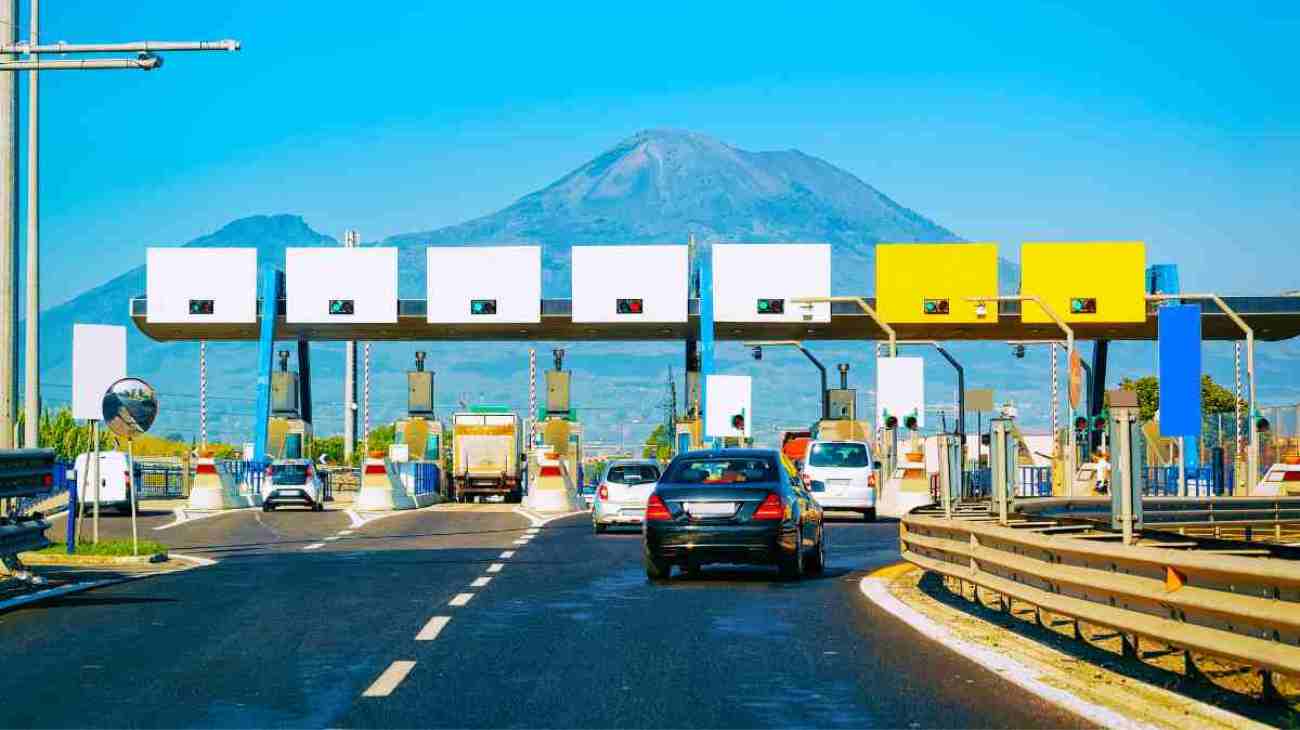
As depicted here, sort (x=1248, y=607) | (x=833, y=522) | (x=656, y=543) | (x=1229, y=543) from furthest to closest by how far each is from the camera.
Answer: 1. (x=833, y=522)
2. (x=656, y=543)
3. (x=1229, y=543)
4. (x=1248, y=607)

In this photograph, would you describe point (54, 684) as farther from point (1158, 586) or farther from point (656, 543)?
point (656, 543)

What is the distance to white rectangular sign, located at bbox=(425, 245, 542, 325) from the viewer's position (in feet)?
194

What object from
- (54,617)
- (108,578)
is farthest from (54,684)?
(108,578)

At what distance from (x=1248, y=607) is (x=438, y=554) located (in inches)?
679

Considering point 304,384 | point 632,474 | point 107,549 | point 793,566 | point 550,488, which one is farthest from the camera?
point 304,384

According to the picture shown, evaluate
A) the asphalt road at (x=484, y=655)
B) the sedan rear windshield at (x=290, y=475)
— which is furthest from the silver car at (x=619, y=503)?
the sedan rear windshield at (x=290, y=475)

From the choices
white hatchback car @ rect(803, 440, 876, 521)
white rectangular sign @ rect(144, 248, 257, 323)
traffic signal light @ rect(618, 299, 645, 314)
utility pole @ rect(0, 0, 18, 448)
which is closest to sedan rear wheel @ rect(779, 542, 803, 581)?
utility pole @ rect(0, 0, 18, 448)

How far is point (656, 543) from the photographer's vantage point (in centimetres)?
1953

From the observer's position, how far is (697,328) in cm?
6362

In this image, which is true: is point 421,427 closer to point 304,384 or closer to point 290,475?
point 304,384

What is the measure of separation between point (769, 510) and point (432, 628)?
5923 mm

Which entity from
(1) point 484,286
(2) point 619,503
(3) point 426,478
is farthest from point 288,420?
(2) point 619,503

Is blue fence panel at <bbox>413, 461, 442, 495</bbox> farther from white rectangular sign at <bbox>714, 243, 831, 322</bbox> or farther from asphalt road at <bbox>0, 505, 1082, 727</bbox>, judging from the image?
asphalt road at <bbox>0, 505, 1082, 727</bbox>

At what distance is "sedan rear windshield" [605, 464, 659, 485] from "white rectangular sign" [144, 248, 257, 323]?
2905cm
